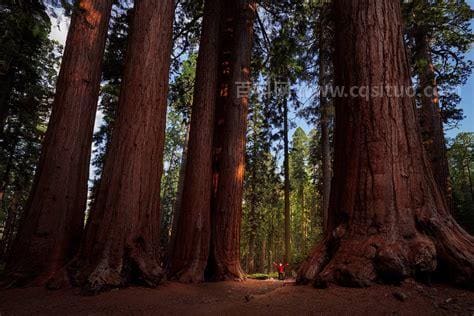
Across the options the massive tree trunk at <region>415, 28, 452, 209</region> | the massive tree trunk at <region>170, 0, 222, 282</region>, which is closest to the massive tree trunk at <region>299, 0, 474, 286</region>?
the massive tree trunk at <region>170, 0, 222, 282</region>

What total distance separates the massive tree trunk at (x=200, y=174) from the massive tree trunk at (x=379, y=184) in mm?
3401

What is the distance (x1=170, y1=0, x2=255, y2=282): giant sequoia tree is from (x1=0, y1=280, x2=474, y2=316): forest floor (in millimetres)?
2506

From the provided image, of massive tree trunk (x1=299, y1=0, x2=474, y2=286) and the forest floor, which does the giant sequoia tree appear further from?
massive tree trunk (x1=299, y1=0, x2=474, y2=286)

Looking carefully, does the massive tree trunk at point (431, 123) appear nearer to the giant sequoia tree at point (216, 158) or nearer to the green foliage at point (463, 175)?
the giant sequoia tree at point (216, 158)

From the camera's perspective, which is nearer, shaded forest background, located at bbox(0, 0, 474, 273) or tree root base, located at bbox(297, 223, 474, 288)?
tree root base, located at bbox(297, 223, 474, 288)

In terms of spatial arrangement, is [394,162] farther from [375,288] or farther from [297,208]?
[297,208]

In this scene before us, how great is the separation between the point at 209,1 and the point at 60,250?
23.0ft

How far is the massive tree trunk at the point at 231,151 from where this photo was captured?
6.20 m

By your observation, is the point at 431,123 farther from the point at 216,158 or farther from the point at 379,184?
the point at 379,184

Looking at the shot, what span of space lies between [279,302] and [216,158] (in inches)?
206

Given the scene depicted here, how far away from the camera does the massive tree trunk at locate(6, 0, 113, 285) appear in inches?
155

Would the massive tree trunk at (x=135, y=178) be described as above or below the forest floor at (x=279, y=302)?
above

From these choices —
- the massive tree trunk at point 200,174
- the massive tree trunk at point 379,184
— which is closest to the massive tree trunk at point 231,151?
the massive tree trunk at point 200,174

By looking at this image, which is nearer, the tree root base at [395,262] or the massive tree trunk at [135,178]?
the tree root base at [395,262]
